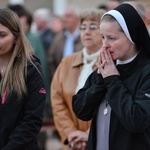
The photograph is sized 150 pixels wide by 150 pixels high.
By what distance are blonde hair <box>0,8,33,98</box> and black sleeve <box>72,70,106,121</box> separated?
1.44 ft

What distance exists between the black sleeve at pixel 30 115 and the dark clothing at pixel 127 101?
407 millimetres

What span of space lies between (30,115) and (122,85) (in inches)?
32.7

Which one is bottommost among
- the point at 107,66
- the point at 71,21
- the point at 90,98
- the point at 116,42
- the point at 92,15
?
the point at 71,21

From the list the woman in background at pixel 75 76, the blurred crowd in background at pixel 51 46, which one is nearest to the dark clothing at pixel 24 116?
the woman in background at pixel 75 76

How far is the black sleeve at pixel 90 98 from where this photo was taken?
3736mm

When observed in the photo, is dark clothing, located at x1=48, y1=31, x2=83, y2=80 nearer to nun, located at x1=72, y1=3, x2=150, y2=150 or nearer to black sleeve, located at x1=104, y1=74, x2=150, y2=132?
nun, located at x1=72, y1=3, x2=150, y2=150

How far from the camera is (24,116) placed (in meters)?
4.00

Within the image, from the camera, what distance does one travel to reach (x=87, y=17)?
516 cm

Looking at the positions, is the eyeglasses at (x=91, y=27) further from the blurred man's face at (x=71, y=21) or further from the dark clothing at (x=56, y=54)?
the blurred man's face at (x=71, y=21)

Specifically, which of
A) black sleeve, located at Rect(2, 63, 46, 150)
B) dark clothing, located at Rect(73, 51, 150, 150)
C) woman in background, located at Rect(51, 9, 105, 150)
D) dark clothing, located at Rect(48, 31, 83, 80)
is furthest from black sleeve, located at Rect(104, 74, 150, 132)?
dark clothing, located at Rect(48, 31, 83, 80)

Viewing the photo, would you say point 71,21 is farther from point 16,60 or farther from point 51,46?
point 16,60

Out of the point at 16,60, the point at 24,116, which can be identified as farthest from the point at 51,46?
the point at 24,116

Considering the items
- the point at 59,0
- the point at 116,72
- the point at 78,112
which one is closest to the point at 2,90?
the point at 78,112

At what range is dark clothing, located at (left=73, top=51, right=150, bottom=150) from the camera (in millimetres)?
3438
